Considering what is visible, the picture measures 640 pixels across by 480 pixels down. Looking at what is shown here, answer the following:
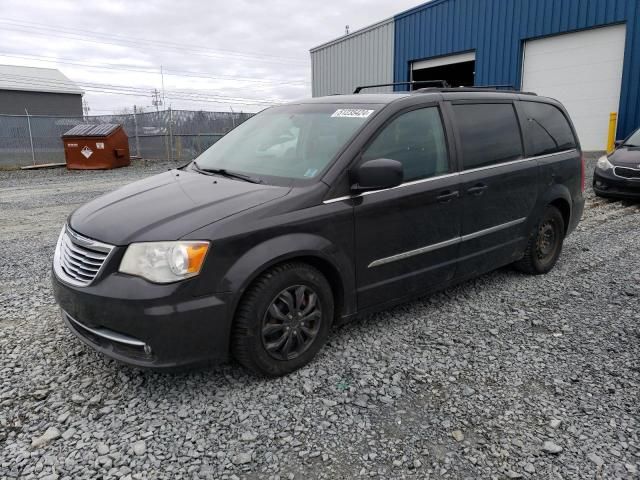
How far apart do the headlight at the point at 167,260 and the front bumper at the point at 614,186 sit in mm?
8188

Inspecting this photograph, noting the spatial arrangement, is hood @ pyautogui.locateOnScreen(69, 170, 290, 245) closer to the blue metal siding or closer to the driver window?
the driver window

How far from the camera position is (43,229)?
7074 millimetres

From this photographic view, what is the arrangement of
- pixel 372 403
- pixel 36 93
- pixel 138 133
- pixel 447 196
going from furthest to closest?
pixel 36 93
pixel 138 133
pixel 447 196
pixel 372 403

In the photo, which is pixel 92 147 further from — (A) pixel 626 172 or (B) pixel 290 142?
(A) pixel 626 172

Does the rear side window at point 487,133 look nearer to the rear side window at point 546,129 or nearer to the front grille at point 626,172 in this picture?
the rear side window at point 546,129

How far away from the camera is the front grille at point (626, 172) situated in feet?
27.1

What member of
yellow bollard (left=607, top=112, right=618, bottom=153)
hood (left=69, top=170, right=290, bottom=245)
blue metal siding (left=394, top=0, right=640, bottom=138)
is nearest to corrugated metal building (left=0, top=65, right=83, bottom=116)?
blue metal siding (left=394, top=0, right=640, bottom=138)

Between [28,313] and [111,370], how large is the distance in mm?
1368

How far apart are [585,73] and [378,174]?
43.4 feet

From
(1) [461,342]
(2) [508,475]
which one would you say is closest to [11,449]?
(2) [508,475]

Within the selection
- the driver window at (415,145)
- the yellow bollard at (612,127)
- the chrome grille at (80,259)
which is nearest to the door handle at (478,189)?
the driver window at (415,145)

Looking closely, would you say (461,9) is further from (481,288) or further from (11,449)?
(11,449)

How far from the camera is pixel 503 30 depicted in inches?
599

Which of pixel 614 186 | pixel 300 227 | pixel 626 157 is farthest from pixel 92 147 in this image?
pixel 300 227
